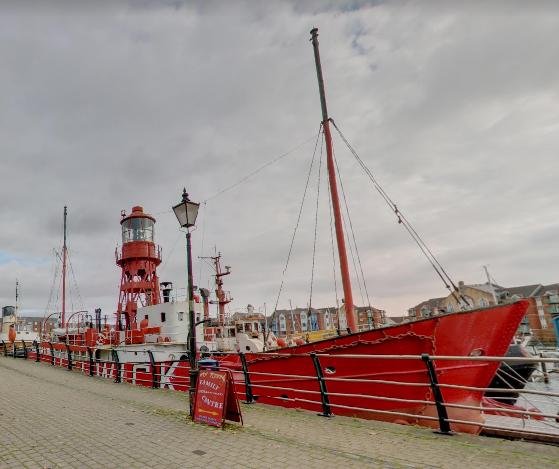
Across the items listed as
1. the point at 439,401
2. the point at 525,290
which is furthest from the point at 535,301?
the point at 439,401

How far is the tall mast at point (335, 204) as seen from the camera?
11.6 m

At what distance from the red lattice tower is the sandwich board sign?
19683mm

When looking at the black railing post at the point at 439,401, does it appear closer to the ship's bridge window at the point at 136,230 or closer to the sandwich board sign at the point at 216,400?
the sandwich board sign at the point at 216,400

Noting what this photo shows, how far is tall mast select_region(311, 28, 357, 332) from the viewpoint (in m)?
11.6

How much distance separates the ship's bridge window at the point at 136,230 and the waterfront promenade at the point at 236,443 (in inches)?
772

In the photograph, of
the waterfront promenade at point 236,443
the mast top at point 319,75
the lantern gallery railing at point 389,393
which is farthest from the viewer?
the mast top at point 319,75

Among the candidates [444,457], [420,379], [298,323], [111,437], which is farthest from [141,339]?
[298,323]

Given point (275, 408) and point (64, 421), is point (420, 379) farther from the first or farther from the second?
point (64, 421)

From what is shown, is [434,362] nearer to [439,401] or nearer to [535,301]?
[439,401]

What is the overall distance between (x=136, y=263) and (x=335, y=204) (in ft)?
61.4

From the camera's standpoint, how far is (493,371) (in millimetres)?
8055

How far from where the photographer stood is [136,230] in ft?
89.9

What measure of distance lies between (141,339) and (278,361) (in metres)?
12.4

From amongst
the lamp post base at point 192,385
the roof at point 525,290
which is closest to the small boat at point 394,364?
the lamp post base at point 192,385
